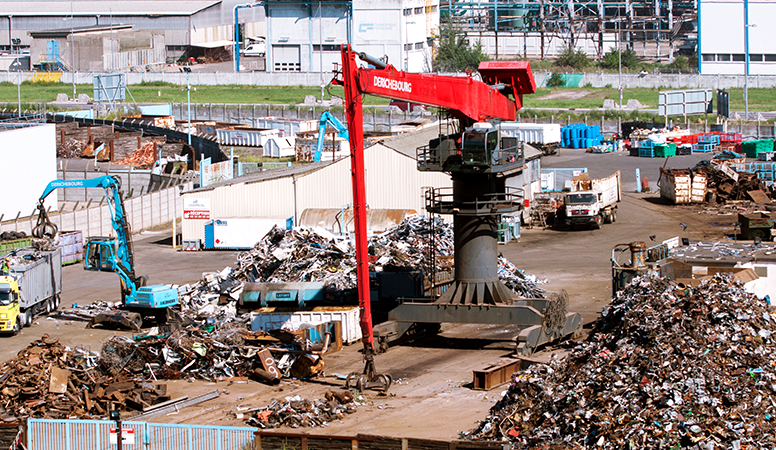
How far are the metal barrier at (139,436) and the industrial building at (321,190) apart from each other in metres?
29.9

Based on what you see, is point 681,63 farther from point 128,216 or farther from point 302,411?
point 302,411

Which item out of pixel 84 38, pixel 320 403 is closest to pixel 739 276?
pixel 320 403

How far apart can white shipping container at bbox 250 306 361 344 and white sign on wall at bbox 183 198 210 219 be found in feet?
63.8

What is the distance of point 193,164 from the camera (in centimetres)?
7300

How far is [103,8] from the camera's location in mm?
151625

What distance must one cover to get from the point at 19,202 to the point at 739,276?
41601mm

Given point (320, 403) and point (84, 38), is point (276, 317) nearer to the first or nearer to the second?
point (320, 403)

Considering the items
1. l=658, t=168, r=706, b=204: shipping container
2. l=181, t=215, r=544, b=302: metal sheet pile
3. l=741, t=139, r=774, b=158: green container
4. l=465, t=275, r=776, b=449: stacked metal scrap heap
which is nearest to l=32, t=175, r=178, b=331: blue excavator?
l=181, t=215, r=544, b=302: metal sheet pile

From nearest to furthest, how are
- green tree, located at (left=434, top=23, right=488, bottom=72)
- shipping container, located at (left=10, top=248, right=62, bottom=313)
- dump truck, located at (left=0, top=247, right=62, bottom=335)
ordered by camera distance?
dump truck, located at (left=0, top=247, right=62, bottom=335), shipping container, located at (left=10, top=248, right=62, bottom=313), green tree, located at (left=434, top=23, right=488, bottom=72)

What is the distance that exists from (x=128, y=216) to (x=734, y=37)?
86.0 metres

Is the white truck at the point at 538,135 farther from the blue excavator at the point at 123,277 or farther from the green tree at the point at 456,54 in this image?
the green tree at the point at 456,54

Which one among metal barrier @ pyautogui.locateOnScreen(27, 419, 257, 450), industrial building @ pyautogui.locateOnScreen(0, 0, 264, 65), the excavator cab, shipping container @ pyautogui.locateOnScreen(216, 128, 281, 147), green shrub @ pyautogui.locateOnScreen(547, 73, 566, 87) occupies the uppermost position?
industrial building @ pyautogui.locateOnScreen(0, 0, 264, 65)

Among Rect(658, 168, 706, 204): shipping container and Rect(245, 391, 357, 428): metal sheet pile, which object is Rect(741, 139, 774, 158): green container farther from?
Rect(245, 391, 357, 428): metal sheet pile

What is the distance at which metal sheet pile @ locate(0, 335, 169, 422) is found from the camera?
2366cm
